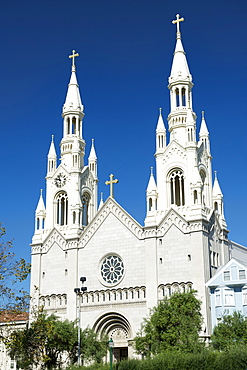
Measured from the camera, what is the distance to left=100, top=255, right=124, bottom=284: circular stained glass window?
194ft

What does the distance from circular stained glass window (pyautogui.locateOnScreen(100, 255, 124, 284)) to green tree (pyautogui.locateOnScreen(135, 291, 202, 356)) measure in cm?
839

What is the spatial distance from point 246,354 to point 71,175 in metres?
34.6

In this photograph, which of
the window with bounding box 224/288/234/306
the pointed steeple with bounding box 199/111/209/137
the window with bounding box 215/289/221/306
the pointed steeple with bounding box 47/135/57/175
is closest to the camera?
the window with bounding box 224/288/234/306

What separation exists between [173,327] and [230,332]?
4863 mm

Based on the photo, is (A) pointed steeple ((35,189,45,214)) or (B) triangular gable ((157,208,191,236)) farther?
(A) pointed steeple ((35,189,45,214))

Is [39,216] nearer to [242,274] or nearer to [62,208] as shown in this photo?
[62,208]

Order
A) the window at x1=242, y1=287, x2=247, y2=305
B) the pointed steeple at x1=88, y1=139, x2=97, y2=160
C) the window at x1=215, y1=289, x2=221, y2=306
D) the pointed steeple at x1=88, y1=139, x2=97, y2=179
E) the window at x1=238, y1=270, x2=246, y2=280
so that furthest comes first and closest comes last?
the pointed steeple at x1=88, y1=139, x2=97, y2=160 → the pointed steeple at x1=88, y1=139, x2=97, y2=179 → the window at x1=215, y1=289, x2=221, y2=306 → the window at x1=238, y1=270, x2=246, y2=280 → the window at x1=242, y1=287, x2=247, y2=305

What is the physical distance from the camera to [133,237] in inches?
2343

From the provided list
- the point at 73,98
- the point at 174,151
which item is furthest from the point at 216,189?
the point at 73,98

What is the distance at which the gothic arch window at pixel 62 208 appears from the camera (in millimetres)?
66812

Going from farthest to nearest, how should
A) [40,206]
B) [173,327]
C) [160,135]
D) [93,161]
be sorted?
[93,161] → [40,206] → [160,135] → [173,327]

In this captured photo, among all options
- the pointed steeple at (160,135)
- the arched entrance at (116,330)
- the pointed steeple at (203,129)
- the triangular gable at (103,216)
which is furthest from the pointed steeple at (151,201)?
the arched entrance at (116,330)

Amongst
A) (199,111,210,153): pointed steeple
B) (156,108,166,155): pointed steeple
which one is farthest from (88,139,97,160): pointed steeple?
(199,111,210,153): pointed steeple

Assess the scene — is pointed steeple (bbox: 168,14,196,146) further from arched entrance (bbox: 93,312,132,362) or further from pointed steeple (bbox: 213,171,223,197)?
arched entrance (bbox: 93,312,132,362)
